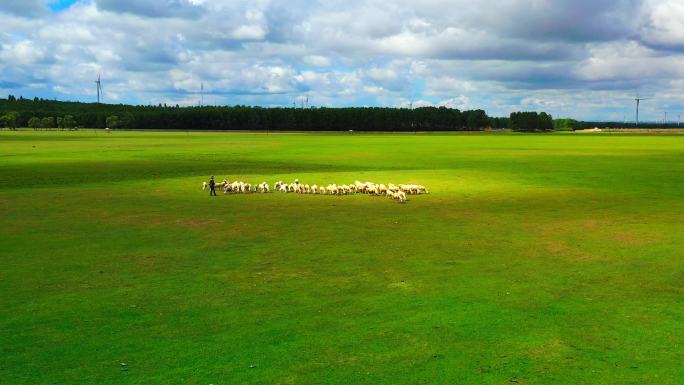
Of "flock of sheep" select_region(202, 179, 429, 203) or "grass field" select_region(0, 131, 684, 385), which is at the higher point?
"flock of sheep" select_region(202, 179, 429, 203)

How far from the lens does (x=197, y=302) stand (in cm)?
1633

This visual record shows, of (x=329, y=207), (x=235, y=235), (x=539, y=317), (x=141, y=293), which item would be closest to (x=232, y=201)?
(x=329, y=207)

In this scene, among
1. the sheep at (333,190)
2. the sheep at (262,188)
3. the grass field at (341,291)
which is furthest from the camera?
the sheep at (262,188)

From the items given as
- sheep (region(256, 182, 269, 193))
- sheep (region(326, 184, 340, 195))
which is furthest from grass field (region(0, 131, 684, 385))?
sheep (region(256, 182, 269, 193))

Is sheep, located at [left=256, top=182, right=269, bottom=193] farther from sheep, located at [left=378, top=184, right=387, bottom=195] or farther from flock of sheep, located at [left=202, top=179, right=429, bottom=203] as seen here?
sheep, located at [left=378, top=184, right=387, bottom=195]

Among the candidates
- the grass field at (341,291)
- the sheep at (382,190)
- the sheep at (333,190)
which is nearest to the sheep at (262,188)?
the sheep at (333,190)

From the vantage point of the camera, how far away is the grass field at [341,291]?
1231cm

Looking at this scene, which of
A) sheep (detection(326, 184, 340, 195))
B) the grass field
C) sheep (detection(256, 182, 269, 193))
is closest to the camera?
the grass field

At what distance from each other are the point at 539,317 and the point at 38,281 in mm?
14233

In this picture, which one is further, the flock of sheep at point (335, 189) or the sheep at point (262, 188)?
the sheep at point (262, 188)

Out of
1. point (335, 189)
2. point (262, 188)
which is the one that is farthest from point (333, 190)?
point (262, 188)

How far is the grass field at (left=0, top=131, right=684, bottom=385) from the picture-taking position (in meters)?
12.3

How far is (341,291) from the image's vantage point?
17.3m

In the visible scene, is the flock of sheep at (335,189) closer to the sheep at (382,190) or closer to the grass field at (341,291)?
the sheep at (382,190)
